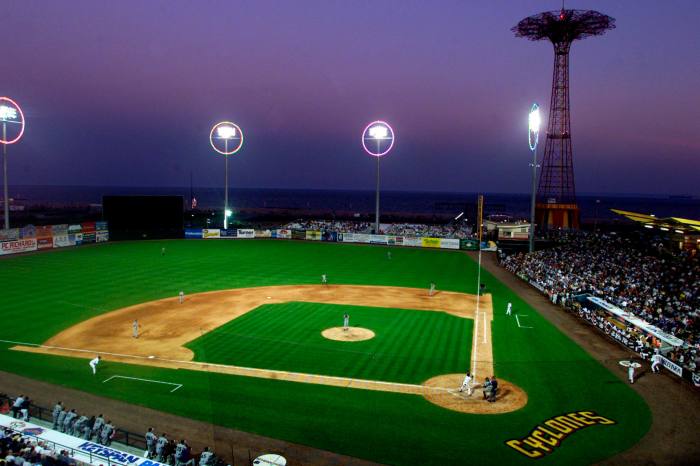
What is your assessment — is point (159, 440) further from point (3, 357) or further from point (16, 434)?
point (3, 357)

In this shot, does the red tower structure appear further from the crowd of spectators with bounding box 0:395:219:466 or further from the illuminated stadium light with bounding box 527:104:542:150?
the crowd of spectators with bounding box 0:395:219:466

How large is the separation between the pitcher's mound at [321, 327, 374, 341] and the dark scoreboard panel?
49004 millimetres

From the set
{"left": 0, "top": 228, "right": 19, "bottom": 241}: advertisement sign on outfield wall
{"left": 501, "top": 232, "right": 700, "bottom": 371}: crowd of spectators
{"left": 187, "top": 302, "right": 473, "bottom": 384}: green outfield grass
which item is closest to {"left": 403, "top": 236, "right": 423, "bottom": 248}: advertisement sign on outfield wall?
{"left": 501, "top": 232, "right": 700, "bottom": 371}: crowd of spectators

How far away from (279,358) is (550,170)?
161ft

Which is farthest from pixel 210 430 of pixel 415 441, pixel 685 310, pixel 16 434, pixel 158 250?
pixel 158 250

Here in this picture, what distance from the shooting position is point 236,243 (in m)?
69.8

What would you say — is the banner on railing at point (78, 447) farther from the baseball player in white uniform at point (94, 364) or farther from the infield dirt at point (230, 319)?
the infield dirt at point (230, 319)

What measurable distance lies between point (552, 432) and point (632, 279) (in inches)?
926

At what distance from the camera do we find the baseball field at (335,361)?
53.7 feet

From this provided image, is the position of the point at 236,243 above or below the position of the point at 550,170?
below

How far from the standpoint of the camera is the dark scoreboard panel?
220 ft

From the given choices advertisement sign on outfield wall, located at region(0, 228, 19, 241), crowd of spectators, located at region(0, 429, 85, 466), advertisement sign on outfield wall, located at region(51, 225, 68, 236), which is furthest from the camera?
advertisement sign on outfield wall, located at region(51, 225, 68, 236)

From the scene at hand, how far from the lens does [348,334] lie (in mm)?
27344

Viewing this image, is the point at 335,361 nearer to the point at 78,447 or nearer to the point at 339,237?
the point at 78,447
